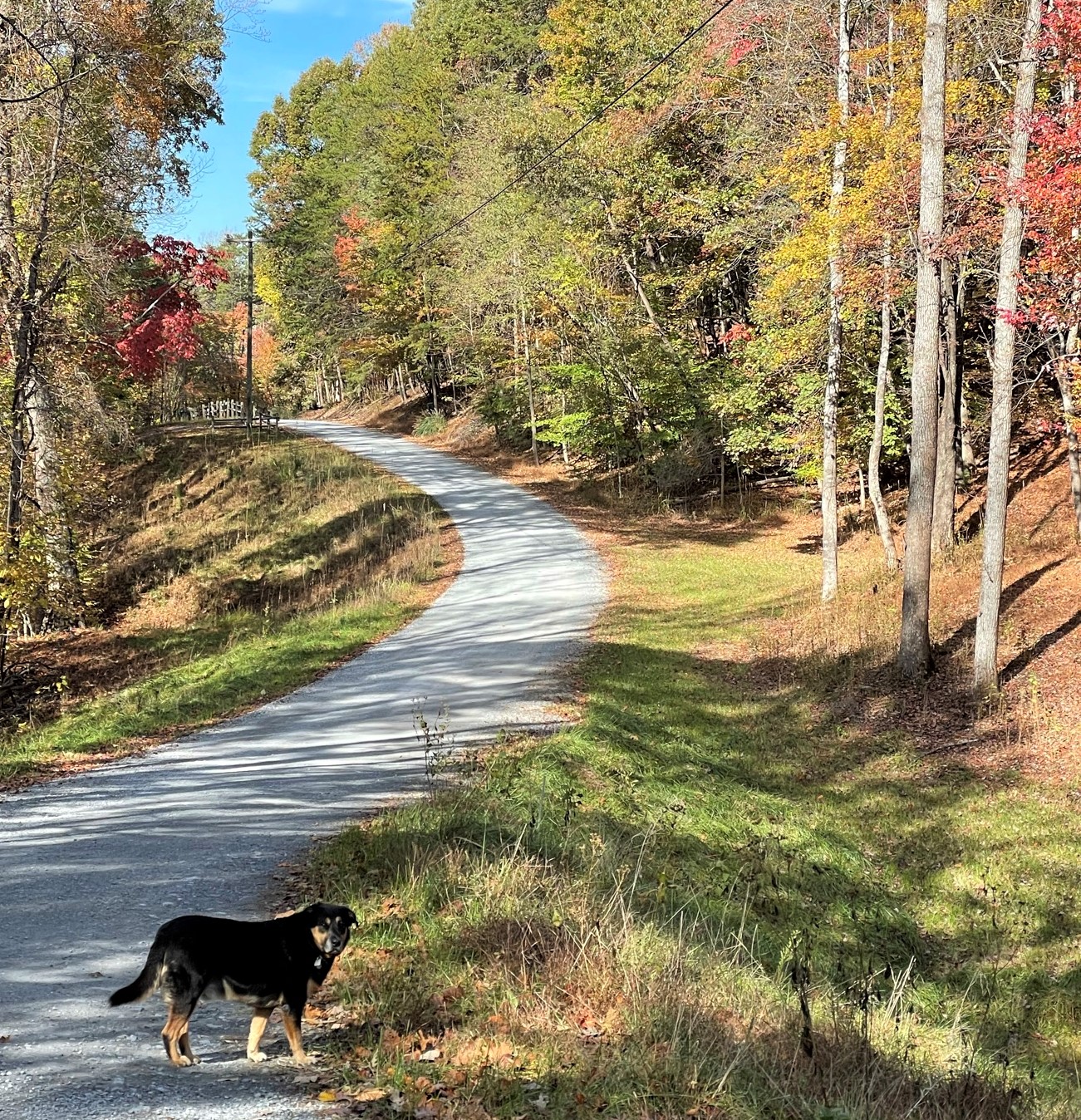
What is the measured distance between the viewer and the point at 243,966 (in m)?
3.59

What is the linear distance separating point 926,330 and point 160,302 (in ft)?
83.2

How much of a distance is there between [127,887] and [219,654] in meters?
10.4

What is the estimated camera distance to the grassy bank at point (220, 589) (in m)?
12.5

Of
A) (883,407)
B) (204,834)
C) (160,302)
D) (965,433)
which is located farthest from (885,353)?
(160,302)

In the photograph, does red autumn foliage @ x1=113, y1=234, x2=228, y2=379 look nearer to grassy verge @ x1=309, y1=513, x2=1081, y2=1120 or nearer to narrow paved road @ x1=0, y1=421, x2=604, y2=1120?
narrow paved road @ x1=0, y1=421, x2=604, y2=1120

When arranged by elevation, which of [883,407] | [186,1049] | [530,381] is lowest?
[186,1049]

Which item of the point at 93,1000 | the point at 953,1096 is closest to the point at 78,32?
the point at 93,1000

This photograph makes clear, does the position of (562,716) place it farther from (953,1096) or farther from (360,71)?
(360,71)

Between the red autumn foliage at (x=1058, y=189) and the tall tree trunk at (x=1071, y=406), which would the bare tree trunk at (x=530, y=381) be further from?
the red autumn foliage at (x=1058, y=189)

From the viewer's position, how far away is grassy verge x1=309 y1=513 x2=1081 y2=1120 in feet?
12.8

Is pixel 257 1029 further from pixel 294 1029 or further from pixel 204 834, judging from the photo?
pixel 204 834

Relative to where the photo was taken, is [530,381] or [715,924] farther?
[530,381]

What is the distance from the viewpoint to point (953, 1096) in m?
4.18

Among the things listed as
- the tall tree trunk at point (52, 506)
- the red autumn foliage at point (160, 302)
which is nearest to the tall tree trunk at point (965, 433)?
the tall tree trunk at point (52, 506)
